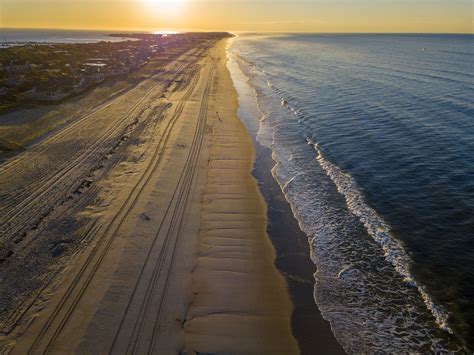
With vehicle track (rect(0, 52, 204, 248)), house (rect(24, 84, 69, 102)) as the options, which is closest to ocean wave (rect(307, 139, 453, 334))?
vehicle track (rect(0, 52, 204, 248))

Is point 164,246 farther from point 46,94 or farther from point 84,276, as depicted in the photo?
point 46,94

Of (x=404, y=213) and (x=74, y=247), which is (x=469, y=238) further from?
(x=74, y=247)

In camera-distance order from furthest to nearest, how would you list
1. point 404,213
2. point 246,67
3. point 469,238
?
point 246,67 → point 404,213 → point 469,238

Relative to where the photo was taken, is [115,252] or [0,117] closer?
[115,252]

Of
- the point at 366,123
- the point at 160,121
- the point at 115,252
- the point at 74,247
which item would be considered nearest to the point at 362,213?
the point at 115,252

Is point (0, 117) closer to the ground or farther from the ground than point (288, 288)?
farther from the ground

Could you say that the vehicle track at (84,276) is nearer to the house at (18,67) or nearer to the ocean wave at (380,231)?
the ocean wave at (380,231)

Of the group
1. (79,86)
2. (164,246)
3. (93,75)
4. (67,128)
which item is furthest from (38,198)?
(93,75)
